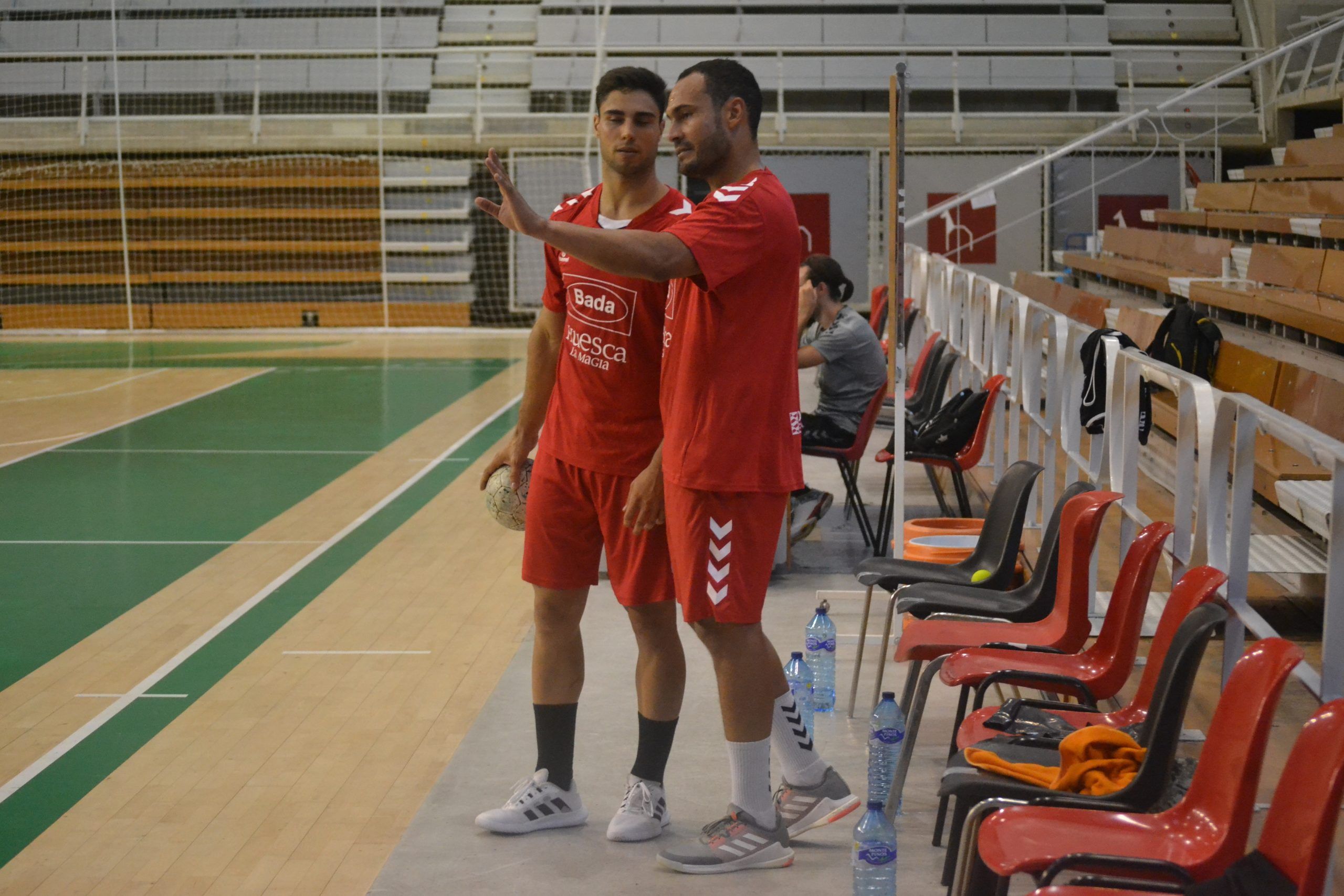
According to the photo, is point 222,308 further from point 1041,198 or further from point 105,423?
point 1041,198

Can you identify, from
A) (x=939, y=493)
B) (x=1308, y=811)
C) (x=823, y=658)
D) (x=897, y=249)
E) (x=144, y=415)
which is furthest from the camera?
(x=144, y=415)

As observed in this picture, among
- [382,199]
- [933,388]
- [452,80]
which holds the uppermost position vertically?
[452,80]

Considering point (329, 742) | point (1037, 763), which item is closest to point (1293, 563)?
point (1037, 763)

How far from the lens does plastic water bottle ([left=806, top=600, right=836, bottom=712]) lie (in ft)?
15.1

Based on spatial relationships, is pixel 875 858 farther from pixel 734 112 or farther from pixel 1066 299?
pixel 1066 299

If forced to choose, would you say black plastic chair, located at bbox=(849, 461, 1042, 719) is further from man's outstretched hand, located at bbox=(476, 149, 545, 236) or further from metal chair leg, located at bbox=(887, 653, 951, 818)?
man's outstretched hand, located at bbox=(476, 149, 545, 236)

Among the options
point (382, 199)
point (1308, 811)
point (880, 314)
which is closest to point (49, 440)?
point (880, 314)

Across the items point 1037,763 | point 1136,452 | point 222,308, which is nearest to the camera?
point 1037,763

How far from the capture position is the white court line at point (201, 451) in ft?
33.2

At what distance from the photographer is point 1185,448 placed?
3449mm

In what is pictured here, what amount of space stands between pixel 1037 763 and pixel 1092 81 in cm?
1852

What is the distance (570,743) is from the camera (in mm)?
3623

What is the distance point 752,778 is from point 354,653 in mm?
2444

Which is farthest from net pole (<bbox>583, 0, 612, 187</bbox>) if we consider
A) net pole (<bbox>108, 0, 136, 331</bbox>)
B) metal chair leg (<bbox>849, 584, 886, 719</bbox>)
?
metal chair leg (<bbox>849, 584, 886, 719</bbox>)
